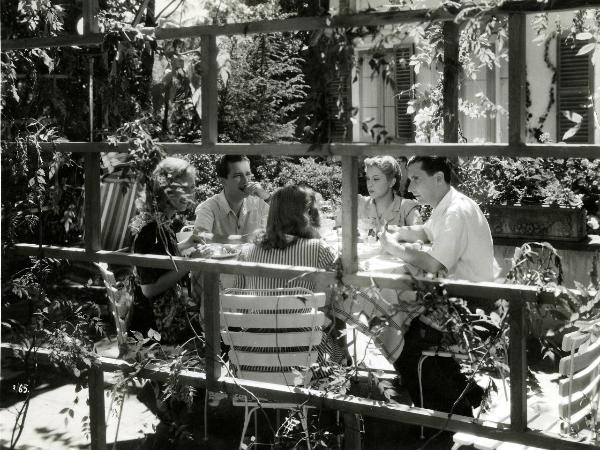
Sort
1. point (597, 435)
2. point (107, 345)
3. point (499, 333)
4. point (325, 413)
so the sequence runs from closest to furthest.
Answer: point (597, 435) < point (499, 333) < point (325, 413) < point (107, 345)

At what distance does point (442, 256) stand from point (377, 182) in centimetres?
170

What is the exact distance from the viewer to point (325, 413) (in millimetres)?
3080

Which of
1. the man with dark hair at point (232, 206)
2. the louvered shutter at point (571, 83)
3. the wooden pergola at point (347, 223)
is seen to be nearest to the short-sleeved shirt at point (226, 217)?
the man with dark hair at point (232, 206)

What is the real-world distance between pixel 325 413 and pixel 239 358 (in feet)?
2.24

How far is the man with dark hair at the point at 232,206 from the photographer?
18.1ft

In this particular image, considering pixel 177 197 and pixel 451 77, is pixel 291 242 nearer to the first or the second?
pixel 177 197

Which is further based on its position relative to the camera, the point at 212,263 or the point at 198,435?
the point at 198,435

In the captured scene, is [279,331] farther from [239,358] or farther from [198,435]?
[198,435]

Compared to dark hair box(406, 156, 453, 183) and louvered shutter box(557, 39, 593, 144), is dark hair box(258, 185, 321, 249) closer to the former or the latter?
dark hair box(406, 156, 453, 183)

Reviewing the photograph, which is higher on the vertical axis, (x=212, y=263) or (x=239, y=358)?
(x=212, y=263)

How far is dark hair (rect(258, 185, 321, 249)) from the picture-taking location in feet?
13.2

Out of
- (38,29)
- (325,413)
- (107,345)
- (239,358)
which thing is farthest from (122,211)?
(325,413)

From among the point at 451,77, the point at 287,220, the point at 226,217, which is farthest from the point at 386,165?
the point at 451,77

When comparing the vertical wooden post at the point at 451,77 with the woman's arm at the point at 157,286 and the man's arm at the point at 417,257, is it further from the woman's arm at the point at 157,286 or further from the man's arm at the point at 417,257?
the woman's arm at the point at 157,286
